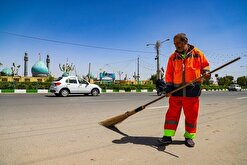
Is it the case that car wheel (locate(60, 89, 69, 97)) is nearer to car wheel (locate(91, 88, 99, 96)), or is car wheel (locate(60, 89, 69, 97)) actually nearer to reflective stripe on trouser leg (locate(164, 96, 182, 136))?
car wheel (locate(91, 88, 99, 96))

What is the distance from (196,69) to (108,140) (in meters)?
1.76

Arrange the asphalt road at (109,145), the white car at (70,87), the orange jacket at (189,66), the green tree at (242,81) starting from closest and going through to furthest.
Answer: the asphalt road at (109,145) → the orange jacket at (189,66) → the white car at (70,87) → the green tree at (242,81)

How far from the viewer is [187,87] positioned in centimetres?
335

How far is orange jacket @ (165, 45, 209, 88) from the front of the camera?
133 inches

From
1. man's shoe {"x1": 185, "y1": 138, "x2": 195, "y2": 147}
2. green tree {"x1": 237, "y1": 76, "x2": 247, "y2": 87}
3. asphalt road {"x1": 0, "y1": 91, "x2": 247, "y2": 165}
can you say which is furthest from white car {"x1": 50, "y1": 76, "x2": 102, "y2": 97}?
green tree {"x1": 237, "y1": 76, "x2": 247, "y2": 87}

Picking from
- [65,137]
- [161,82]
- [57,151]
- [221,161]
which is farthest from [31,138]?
[161,82]

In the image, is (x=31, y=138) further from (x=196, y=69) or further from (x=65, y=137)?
(x=196, y=69)

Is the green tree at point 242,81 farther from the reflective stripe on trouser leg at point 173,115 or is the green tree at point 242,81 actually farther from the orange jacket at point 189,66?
the reflective stripe on trouser leg at point 173,115

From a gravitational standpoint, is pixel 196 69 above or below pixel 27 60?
below

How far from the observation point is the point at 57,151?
291cm

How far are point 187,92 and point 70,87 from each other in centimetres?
1303

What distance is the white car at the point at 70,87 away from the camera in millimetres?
15058

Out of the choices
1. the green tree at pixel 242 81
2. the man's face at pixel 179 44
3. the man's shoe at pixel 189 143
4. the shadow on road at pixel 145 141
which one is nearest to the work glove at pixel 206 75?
the man's face at pixel 179 44

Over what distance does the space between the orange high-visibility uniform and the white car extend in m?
12.6
